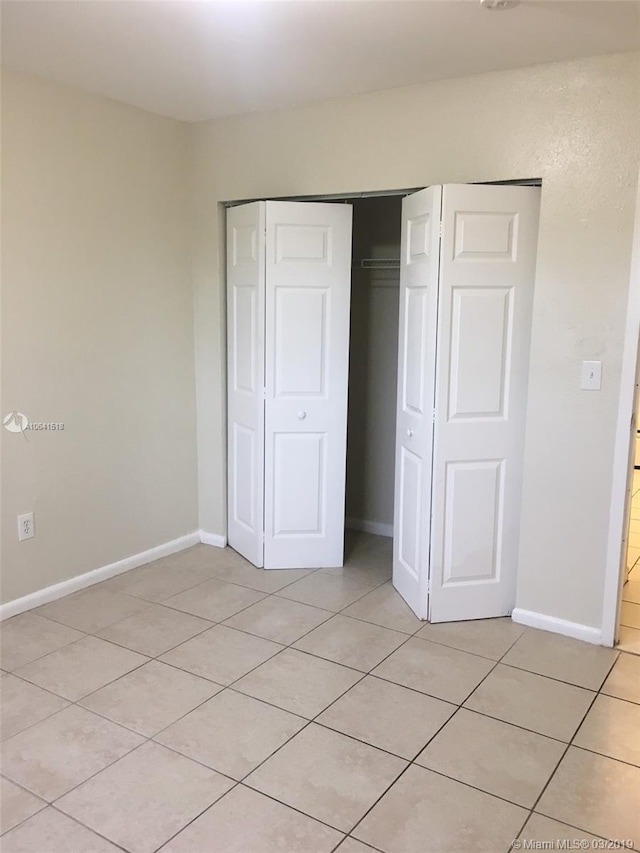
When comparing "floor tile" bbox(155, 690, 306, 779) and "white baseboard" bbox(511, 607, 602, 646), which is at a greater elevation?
"white baseboard" bbox(511, 607, 602, 646)

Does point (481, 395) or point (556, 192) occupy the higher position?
point (556, 192)

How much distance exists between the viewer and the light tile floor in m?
2.01

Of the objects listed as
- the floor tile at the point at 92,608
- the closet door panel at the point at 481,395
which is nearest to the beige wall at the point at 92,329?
the floor tile at the point at 92,608

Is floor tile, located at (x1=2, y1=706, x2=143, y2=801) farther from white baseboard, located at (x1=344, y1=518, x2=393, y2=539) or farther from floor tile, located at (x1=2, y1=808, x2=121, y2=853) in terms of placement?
white baseboard, located at (x1=344, y1=518, x2=393, y2=539)

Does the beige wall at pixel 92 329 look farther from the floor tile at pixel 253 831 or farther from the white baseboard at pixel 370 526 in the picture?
the floor tile at pixel 253 831

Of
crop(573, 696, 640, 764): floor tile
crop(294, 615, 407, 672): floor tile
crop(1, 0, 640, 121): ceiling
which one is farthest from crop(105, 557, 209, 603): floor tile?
crop(1, 0, 640, 121): ceiling

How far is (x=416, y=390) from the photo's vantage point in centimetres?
329

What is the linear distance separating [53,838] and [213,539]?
93.2 inches

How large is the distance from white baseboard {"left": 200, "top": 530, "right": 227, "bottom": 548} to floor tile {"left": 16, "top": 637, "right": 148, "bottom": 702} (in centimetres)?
125

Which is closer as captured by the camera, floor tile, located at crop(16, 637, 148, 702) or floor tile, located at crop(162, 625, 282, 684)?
floor tile, located at crop(16, 637, 148, 702)

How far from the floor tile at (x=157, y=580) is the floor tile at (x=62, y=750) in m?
1.04

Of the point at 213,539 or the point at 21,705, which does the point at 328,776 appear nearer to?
the point at 21,705

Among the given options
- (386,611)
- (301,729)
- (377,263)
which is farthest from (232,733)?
(377,263)

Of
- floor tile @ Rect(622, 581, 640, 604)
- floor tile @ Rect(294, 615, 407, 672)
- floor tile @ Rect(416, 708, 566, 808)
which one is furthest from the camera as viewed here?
floor tile @ Rect(622, 581, 640, 604)
